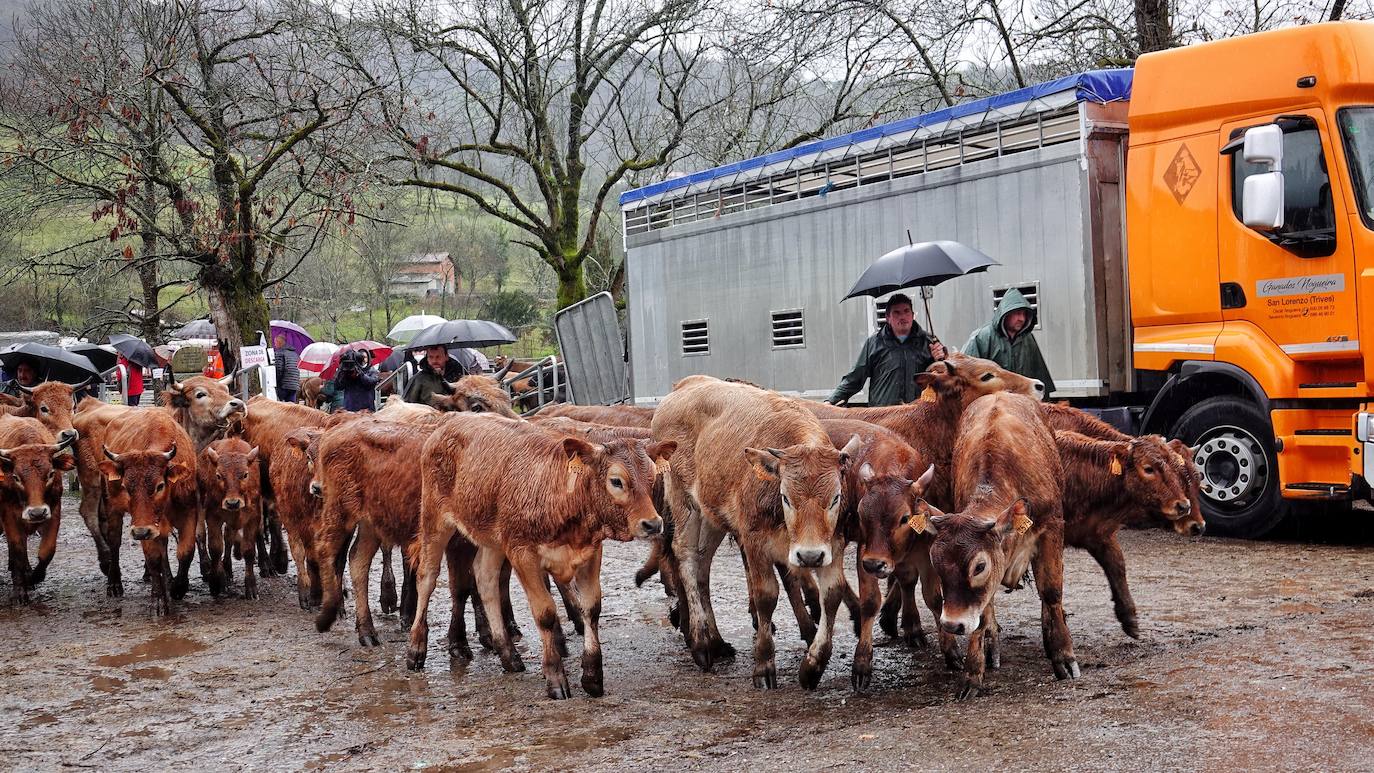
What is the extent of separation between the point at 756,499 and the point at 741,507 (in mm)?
221

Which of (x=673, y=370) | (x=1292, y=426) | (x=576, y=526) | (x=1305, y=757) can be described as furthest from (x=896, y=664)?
(x=673, y=370)

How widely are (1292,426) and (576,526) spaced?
6011 millimetres

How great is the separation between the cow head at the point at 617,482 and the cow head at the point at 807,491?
0.58m

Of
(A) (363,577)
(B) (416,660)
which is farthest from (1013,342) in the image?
(B) (416,660)

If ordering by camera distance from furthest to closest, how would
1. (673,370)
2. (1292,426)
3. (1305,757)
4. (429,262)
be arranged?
1. (429,262)
2. (673,370)
3. (1292,426)
4. (1305,757)

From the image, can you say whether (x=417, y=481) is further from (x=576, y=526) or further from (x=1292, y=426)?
(x=1292, y=426)

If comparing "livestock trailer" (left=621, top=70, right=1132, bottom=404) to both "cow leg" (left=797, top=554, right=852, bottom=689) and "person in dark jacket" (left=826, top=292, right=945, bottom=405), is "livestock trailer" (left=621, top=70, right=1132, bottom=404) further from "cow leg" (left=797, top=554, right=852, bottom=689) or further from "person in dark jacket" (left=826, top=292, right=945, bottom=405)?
"cow leg" (left=797, top=554, right=852, bottom=689)

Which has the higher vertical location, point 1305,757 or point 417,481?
point 417,481

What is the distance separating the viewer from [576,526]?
7.29m

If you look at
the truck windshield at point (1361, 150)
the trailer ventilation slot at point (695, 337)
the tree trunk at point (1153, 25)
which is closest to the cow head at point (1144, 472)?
the truck windshield at point (1361, 150)

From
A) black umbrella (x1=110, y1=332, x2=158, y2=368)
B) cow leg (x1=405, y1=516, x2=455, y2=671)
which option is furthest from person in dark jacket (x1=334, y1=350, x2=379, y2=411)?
black umbrella (x1=110, y1=332, x2=158, y2=368)

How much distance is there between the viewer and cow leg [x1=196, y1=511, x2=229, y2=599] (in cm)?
1099

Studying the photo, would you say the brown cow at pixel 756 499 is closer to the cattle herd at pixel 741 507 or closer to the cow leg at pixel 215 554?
the cattle herd at pixel 741 507

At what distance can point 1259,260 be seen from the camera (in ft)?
34.1
